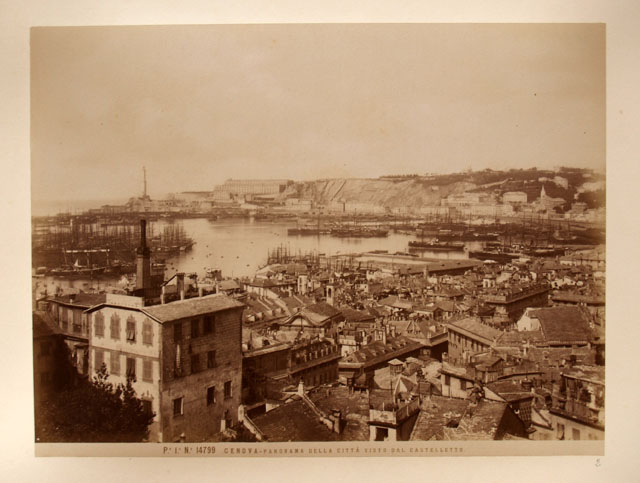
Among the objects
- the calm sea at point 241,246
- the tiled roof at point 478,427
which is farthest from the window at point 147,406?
the tiled roof at point 478,427

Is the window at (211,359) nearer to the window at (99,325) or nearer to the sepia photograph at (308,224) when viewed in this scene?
the sepia photograph at (308,224)

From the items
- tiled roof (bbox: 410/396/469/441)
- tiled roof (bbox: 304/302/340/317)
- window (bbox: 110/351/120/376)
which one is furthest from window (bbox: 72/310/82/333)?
tiled roof (bbox: 410/396/469/441)

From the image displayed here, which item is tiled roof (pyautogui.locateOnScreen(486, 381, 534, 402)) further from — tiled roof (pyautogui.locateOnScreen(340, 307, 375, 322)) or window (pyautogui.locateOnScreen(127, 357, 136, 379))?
window (pyautogui.locateOnScreen(127, 357, 136, 379))

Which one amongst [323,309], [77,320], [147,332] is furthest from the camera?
[323,309]

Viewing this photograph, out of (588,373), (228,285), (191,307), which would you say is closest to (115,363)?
(191,307)

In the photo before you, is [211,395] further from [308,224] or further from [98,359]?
[308,224]
